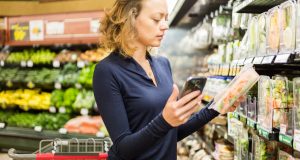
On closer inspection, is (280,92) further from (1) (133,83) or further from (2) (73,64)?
(2) (73,64)

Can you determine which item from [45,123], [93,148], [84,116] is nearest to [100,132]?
[84,116]

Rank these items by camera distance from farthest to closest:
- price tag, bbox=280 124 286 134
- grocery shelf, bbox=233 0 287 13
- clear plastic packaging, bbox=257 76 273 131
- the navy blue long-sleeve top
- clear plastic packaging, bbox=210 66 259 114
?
grocery shelf, bbox=233 0 287 13 → clear plastic packaging, bbox=257 76 273 131 → price tag, bbox=280 124 286 134 → clear plastic packaging, bbox=210 66 259 114 → the navy blue long-sleeve top

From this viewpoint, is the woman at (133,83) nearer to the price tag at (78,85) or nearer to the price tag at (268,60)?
the price tag at (268,60)

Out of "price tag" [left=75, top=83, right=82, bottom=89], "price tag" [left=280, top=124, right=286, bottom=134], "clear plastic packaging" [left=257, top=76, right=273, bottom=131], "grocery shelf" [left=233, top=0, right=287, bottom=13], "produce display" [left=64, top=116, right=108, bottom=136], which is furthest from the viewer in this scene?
"price tag" [left=75, top=83, right=82, bottom=89]

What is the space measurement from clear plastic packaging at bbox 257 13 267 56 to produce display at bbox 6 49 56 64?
170 inches

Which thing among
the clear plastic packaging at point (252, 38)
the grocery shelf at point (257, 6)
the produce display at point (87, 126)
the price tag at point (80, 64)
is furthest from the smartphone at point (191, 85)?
the price tag at point (80, 64)

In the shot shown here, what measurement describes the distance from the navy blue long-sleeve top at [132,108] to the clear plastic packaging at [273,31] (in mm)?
463

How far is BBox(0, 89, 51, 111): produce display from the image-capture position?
6109 mm

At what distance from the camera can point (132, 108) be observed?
1677 millimetres

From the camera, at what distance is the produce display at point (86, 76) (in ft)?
18.9

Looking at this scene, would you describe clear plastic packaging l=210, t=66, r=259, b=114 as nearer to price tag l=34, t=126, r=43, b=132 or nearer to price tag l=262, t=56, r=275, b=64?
price tag l=262, t=56, r=275, b=64

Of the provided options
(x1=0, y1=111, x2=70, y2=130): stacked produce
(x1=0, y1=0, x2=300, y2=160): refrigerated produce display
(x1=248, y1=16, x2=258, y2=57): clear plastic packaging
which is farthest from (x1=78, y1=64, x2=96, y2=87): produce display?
(x1=248, y1=16, x2=258, y2=57): clear plastic packaging

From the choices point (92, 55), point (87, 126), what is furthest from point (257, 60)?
point (92, 55)

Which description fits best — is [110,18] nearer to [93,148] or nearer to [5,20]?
[93,148]
